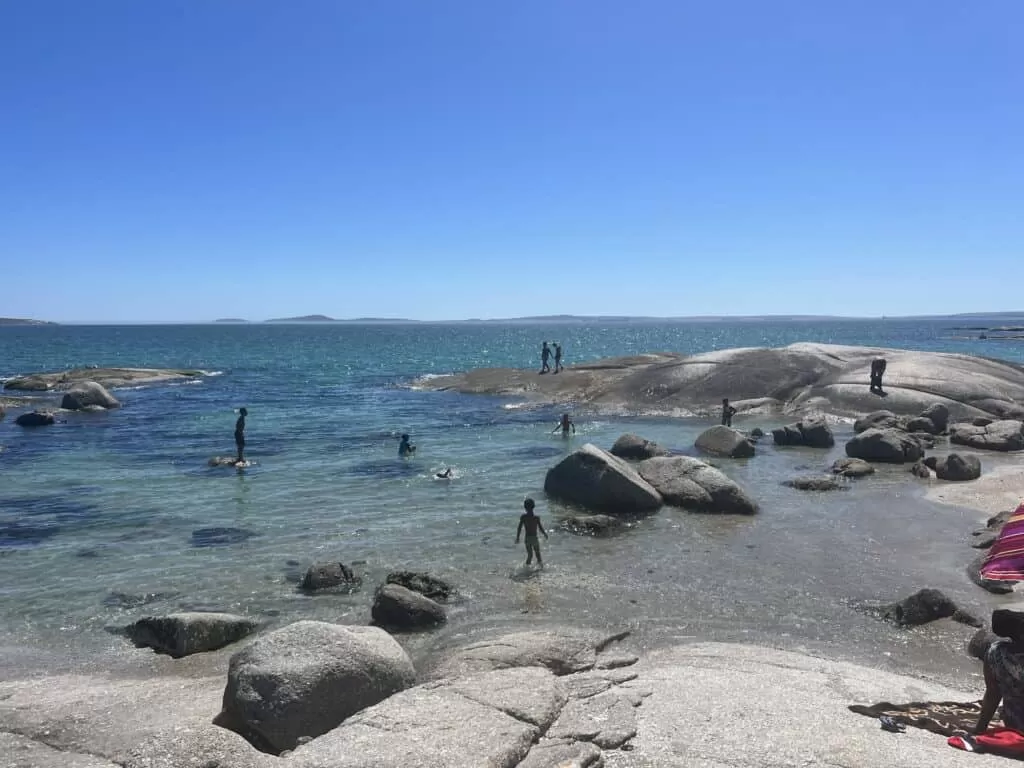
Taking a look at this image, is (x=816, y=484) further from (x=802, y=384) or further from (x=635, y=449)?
(x=802, y=384)

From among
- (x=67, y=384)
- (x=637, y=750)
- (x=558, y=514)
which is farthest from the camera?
(x=67, y=384)

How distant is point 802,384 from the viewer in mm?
41188

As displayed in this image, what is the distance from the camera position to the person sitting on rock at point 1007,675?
23.4 ft

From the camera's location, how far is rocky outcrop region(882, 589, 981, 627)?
12.1 metres

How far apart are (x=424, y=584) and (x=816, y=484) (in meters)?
13.4

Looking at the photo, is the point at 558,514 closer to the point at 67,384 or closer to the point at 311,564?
the point at 311,564

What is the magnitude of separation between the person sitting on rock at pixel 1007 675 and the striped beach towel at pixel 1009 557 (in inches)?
16.7

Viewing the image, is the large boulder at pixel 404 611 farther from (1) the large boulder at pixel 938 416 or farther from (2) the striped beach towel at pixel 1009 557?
(1) the large boulder at pixel 938 416

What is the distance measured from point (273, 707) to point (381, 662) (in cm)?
133

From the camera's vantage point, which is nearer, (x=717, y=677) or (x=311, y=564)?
(x=717, y=677)

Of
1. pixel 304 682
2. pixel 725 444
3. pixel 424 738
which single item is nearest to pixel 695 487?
pixel 725 444

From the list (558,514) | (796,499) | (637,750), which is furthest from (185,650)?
(796,499)

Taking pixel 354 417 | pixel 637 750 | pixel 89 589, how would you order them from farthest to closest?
pixel 354 417 → pixel 89 589 → pixel 637 750

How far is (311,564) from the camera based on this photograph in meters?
15.7
